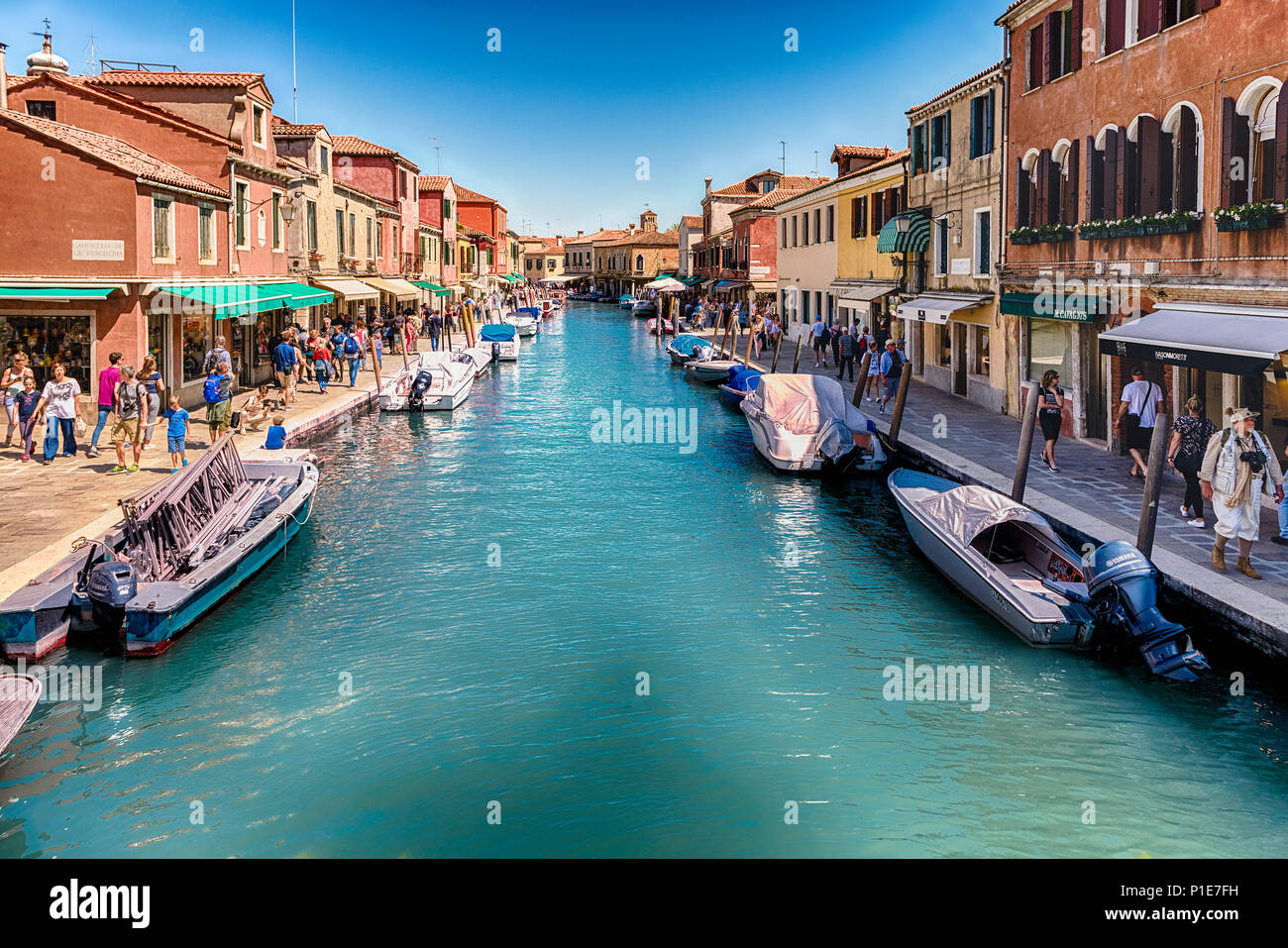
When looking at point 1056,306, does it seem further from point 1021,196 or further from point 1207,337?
point 1207,337

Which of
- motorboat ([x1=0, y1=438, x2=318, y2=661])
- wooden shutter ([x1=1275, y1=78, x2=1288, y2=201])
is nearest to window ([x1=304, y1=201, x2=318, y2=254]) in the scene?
motorboat ([x1=0, y1=438, x2=318, y2=661])

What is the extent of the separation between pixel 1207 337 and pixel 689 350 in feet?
92.9

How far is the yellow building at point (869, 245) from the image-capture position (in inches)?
1320

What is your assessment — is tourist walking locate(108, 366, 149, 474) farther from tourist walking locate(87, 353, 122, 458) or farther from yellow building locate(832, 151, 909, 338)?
yellow building locate(832, 151, 909, 338)

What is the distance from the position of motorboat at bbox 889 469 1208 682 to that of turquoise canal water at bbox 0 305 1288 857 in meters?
0.29

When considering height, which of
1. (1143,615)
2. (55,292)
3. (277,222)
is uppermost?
(277,222)

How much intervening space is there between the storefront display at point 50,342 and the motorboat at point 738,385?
15.7 m

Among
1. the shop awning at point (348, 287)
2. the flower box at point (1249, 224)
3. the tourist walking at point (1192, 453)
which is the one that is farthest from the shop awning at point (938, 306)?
the shop awning at point (348, 287)

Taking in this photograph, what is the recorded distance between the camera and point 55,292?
792 inches

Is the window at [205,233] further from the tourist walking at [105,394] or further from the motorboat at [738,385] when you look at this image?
the motorboat at [738,385]

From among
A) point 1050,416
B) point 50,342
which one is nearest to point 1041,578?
point 1050,416

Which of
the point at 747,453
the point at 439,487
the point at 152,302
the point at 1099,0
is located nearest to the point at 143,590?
the point at 439,487

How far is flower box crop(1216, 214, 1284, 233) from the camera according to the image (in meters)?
13.7
